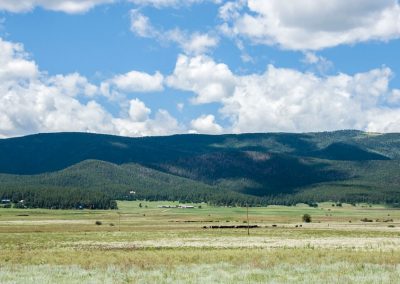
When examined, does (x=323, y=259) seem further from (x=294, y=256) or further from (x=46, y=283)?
(x=46, y=283)

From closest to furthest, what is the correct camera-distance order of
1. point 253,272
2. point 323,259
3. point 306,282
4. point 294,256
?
point 306,282 < point 253,272 < point 323,259 < point 294,256

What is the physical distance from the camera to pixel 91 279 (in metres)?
34.7

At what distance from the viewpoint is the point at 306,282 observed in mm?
32281

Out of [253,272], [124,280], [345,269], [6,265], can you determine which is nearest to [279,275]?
[253,272]

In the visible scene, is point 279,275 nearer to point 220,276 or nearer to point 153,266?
point 220,276

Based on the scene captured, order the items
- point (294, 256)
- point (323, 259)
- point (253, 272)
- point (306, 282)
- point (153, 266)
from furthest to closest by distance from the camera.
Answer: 1. point (294, 256)
2. point (323, 259)
3. point (153, 266)
4. point (253, 272)
5. point (306, 282)

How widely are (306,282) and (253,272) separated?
5508 millimetres

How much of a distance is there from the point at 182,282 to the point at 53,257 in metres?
22.9

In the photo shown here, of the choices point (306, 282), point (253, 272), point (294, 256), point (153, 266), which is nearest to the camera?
point (306, 282)

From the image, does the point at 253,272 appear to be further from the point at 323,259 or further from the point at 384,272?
the point at 323,259

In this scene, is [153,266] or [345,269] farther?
[153,266]

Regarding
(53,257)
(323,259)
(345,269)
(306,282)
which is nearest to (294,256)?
(323,259)

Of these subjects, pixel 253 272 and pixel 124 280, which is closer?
pixel 124 280

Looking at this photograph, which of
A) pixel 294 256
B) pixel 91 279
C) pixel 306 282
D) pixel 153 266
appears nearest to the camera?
pixel 306 282
